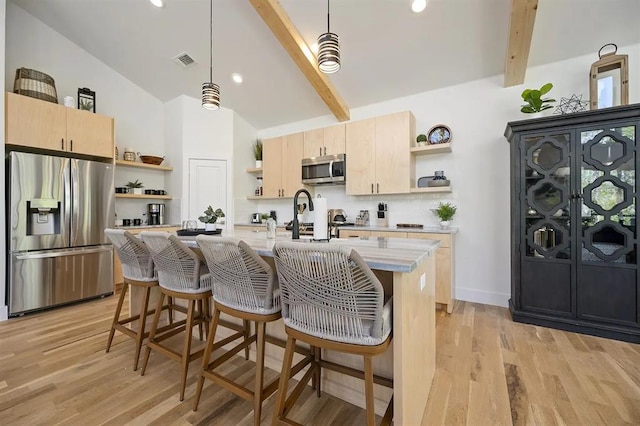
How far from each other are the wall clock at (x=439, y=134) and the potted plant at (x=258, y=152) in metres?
2.95

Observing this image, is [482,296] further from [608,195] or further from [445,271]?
[608,195]

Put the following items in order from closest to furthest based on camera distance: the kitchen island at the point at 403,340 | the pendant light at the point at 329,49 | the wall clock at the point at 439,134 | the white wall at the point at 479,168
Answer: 1. the kitchen island at the point at 403,340
2. the pendant light at the point at 329,49
3. the white wall at the point at 479,168
4. the wall clock at the point at 439,134

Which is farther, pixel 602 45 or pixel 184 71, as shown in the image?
pixel 184 71

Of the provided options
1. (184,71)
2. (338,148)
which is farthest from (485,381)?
(184,71)

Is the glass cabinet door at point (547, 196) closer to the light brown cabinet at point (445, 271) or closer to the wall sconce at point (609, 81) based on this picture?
the wall sconce at point (609, 81)

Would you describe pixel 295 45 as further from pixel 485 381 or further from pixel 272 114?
pixel 485 381

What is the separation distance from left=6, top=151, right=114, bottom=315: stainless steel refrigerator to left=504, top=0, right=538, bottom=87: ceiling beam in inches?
187

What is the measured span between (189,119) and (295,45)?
8.18ft

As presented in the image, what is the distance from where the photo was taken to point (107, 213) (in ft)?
12.1

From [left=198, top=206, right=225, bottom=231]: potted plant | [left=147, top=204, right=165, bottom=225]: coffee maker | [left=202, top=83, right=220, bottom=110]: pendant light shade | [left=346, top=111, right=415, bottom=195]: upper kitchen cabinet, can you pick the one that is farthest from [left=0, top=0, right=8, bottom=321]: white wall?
[left=346, top=111, right=415, bottom=195]: upper kitchen cabinet

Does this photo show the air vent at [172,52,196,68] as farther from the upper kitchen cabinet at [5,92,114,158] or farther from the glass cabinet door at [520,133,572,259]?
the glass cabinet door at [520,133,572,259]

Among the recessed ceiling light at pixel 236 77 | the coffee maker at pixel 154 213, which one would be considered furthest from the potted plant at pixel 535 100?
the coffee maker at pixel 154 213

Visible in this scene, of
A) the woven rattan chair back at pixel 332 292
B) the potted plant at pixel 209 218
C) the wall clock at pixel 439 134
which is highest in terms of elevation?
the wall clock at pixel 439 134

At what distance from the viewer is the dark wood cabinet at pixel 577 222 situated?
7.82 ft
